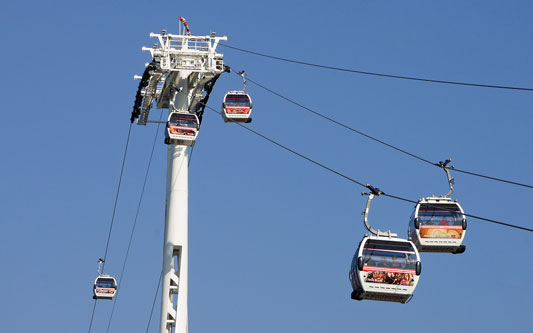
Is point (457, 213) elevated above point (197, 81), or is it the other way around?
point (197, 81)

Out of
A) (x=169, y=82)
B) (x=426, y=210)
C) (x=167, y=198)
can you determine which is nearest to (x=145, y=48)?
(x=169, y=82)

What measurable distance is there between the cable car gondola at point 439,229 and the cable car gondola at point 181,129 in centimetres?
1061

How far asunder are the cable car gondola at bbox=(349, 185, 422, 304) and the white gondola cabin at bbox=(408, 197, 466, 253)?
2.42 m

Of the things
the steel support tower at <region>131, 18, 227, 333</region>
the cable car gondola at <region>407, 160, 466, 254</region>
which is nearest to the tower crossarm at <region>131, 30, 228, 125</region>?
the steel support tower at <region>131, 18, 227, 333</region>

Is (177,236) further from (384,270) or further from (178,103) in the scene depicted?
(384,270)

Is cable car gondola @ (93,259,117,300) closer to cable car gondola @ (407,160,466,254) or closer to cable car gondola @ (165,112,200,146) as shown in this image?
cable car gondola @ (165,112,200,146)

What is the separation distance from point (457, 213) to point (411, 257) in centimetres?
342

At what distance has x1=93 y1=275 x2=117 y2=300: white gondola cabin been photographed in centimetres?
6512

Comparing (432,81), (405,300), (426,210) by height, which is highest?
(432,81)

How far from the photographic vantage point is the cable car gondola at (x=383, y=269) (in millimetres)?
38969

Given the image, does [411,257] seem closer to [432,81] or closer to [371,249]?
[371,249]

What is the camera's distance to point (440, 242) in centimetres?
4188

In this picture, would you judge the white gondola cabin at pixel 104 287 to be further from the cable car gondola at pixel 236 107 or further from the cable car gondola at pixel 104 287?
the cable car gondola at pixel 236 107

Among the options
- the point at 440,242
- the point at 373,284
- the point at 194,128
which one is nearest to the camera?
the point at 373,284
